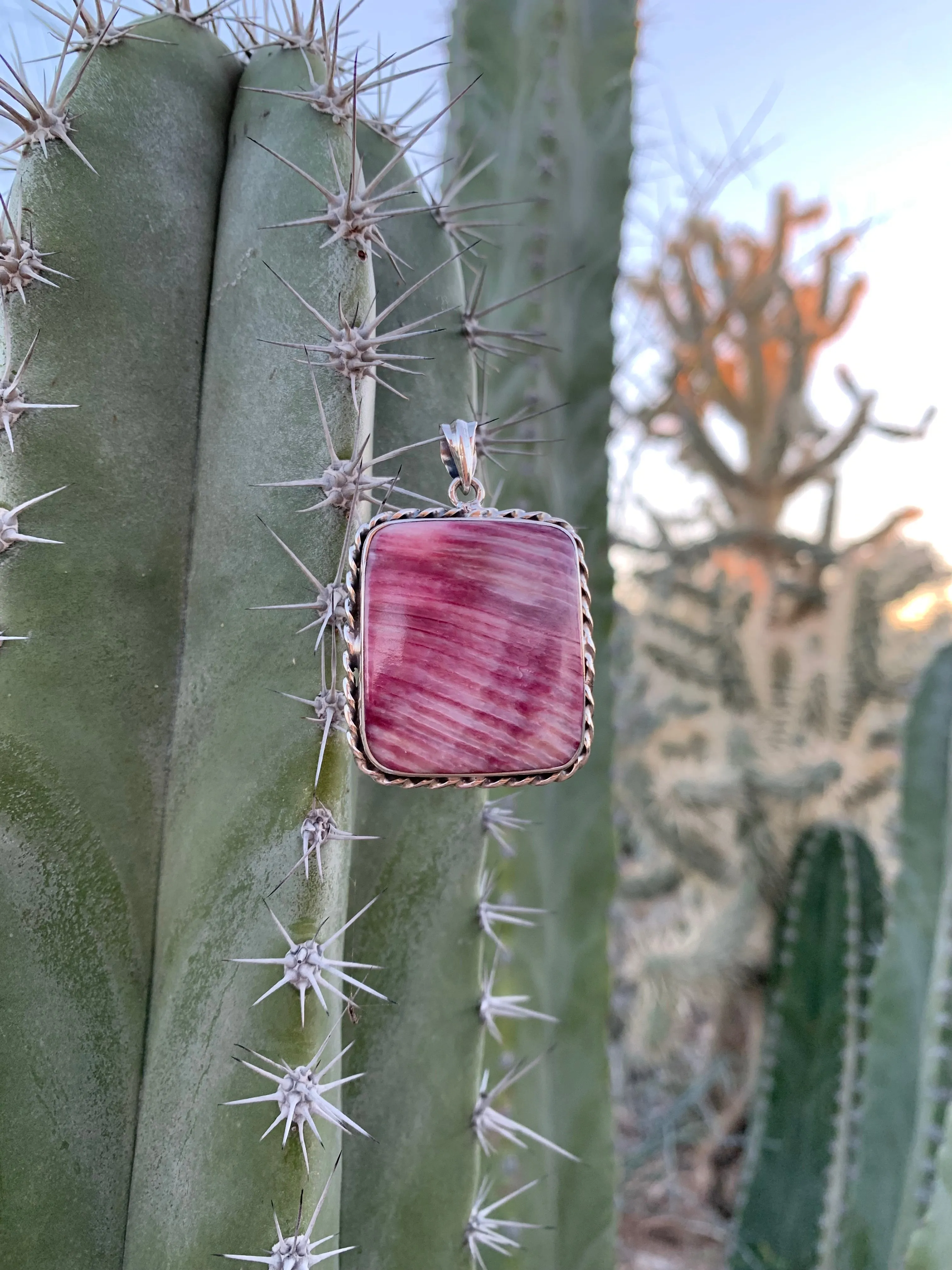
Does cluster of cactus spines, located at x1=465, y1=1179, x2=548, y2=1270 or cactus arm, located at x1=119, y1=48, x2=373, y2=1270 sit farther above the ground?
cactus arm, located at x1=119, y1=48, x2=373, y2=1270

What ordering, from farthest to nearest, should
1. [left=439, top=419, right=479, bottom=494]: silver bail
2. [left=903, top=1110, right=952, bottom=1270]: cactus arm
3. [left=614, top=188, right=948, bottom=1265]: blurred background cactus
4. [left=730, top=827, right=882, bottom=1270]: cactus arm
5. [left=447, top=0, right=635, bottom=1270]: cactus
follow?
[left=614, top=188, right=948, bottom=1265]: blurred background cactus → [left=730, top=827, right=882, bottom=1270]: cactus arm → [left=447, top=0, right=635, bottom=1270]: cactus → [left=903, top=1110, right=952, bottom=1270]: cactus arm → [left=439, top=419, right=479, bottom=494]: silver bail

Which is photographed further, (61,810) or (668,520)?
(668,520)

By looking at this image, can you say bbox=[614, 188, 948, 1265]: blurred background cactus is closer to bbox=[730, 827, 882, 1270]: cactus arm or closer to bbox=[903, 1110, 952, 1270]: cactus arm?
bbox=[730, 827, 882, 1270]: cactus arm

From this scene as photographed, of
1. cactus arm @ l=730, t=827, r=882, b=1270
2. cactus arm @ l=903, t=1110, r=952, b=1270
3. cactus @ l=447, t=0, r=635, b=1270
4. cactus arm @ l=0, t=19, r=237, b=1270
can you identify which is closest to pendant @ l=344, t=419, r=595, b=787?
cactus arm @ l=0, t=19, r=237, b=1270

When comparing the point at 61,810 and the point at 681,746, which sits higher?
the point at 681,746

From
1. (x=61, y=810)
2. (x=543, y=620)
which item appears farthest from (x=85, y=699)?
(x=543, y=620)

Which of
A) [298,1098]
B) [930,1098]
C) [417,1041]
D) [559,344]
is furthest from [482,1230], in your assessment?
[559,344]

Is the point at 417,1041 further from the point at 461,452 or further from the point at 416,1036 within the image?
the point at 461,452

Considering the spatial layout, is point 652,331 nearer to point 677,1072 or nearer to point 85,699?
point 677,1072
